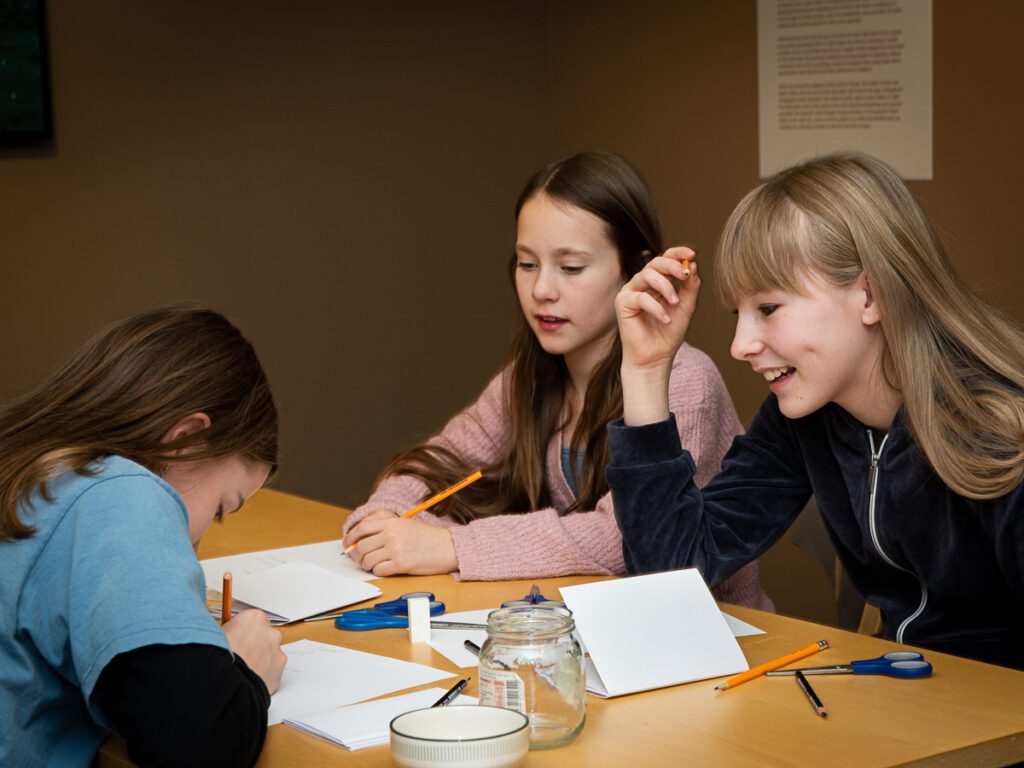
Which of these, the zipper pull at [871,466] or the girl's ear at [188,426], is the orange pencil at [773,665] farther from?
the girl's ear at [188,426]

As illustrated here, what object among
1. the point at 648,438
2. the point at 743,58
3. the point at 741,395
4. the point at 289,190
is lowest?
the point at 741,395

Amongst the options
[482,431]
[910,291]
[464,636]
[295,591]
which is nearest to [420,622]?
[464,636]

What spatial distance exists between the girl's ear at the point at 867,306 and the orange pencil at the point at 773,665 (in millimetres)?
419

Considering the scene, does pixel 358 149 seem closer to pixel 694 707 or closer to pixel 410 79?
pixel 410 79

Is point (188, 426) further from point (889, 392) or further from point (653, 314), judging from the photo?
point (889, 392)

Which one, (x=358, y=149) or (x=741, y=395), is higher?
(x=358, y=149)

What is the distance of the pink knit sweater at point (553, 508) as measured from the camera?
198 cm

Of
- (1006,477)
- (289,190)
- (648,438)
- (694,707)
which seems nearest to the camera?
(694,707)

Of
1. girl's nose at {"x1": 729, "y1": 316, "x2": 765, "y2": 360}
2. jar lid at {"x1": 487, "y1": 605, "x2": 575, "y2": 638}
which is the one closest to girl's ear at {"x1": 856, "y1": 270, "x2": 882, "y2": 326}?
girl's nose at {"x1": 729, "y1": 316, "x2": 765, "y2": 360}

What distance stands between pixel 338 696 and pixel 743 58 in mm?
2845

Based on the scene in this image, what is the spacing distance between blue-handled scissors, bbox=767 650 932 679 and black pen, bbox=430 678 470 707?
0.35 metres

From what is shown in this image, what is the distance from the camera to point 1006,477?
156 cm

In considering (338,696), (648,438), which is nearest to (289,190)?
(648,438)

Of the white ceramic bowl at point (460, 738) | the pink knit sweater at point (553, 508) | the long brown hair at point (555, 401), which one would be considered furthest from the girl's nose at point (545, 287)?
the white ceramic bowl at point (460, 738)
